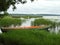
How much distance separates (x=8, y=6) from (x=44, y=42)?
189 inches

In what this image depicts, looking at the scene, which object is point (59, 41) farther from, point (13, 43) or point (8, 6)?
point (8, 6)

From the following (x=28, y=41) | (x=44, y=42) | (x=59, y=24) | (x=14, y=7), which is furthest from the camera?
(x=59, y=24)

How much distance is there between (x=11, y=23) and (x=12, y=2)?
13.2 metres

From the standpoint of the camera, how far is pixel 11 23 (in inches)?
945

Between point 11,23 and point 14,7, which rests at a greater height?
point 14,7

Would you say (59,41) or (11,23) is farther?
(11,23)

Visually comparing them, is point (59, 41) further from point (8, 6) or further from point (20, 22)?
point (20, 22)

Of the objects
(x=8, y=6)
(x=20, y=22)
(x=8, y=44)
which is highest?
(x=8, y=6)

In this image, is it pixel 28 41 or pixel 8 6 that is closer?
pixel 28 41

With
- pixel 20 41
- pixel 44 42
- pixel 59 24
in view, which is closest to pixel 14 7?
pixel 20 41

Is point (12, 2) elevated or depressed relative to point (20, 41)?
elevated

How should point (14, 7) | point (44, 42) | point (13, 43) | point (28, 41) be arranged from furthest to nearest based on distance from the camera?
point (14, 7) → point (13, 43) → point (28, 41) → point (44, 42)

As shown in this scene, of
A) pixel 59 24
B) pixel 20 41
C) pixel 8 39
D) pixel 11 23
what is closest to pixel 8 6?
pixel 8 39

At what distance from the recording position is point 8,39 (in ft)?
28.7
